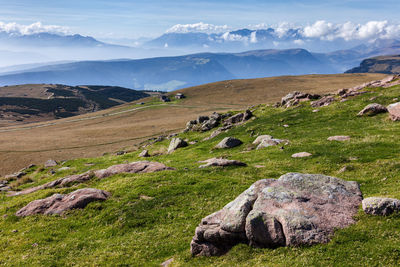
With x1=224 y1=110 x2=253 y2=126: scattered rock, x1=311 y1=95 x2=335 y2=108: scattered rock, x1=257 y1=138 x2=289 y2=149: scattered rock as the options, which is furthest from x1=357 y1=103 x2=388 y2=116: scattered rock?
x1=224 y1=110 x2=253 y2=126: scattered rock

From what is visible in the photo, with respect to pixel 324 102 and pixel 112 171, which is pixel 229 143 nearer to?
pixel 112 171

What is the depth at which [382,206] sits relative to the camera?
1299cm

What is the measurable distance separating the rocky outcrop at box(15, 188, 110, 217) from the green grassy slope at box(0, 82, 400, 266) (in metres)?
0.72

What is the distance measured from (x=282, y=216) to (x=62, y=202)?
18.7 metres

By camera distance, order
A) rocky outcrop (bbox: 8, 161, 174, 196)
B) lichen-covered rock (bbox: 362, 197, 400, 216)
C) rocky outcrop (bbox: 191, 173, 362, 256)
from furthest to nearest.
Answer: rocky outcrop (bbox: 8, 161, 174, 196) < lichen-covered rock (bbox: 362, 197, 400, 216) < rocky outcrop (bbox: 191, 173, 362, 256)

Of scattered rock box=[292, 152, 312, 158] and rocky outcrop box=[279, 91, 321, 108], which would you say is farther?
rocky outcrop box=[279, 91, 321, 108]

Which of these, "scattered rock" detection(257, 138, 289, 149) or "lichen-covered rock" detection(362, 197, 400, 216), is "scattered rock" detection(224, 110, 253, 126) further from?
"lichen-covered rock" detection(362, 197, 400, 216)

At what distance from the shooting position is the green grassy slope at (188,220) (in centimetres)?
1169

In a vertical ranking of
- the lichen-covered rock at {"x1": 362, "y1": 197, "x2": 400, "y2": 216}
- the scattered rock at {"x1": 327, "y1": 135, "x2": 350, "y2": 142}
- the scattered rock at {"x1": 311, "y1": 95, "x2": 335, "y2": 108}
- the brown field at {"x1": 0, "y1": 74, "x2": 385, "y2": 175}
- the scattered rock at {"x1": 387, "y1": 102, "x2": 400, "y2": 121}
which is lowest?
the brown field at {"x1": 0, "y1": 74, "x2": 385, "y2": 175}

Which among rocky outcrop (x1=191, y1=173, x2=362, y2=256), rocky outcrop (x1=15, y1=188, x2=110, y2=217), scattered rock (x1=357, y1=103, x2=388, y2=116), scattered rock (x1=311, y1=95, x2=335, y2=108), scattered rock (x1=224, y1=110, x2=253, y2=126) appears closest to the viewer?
rocky outcrop (x1=191, y1=173, x2=362, y2=256)

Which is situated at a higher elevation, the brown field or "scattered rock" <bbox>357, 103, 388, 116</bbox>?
"scattered rock" <bbox>357, 103, 388, 116</bbox>

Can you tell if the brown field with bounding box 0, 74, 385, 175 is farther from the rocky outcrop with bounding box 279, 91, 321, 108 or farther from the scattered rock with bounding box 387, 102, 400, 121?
the scattered rock with bounding box 387, 102, 400, 121

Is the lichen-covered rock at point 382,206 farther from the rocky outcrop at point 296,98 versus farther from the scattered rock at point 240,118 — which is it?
the rocky outcrop at point 296,98

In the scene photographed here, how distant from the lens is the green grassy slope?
1169cm
